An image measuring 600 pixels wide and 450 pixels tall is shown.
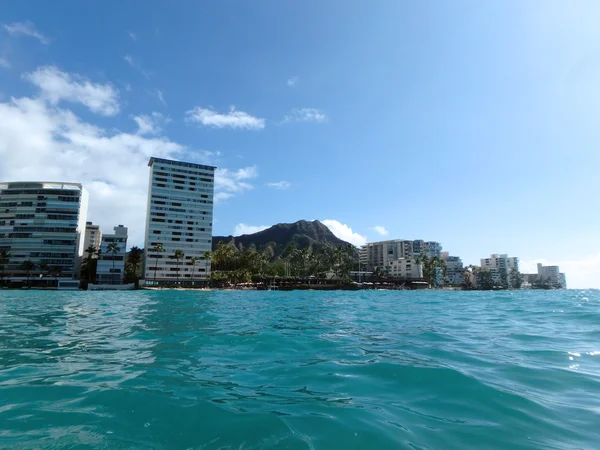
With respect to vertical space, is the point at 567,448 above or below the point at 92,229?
below

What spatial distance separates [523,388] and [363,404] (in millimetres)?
3318

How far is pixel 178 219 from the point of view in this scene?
462ft

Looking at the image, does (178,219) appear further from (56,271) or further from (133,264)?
(56,271)

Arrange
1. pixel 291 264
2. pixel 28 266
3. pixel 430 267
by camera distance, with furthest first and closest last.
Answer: pixel 430 267 → pixel 291 264 → pixel 28 266

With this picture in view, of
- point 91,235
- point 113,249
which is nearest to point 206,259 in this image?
point 113,249

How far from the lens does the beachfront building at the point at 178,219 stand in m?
133

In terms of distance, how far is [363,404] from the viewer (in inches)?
236

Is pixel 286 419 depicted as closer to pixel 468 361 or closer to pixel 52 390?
pixel 52 390

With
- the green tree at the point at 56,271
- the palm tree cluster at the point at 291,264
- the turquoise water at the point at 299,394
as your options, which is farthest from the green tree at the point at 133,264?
the turquoise water at the point at 299,394

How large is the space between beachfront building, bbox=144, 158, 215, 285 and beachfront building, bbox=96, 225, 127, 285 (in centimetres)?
1541

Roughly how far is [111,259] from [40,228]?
2587 cm

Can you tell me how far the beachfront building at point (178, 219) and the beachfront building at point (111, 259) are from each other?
15409 millimetres

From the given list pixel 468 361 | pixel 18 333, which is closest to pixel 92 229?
pixel 18 333

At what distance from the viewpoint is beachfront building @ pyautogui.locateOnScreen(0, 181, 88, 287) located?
11294 cm
